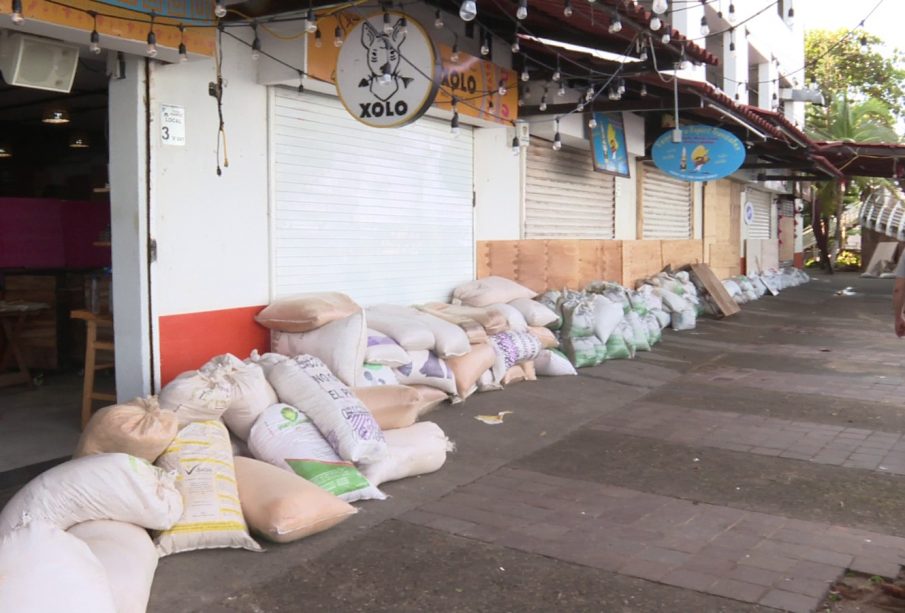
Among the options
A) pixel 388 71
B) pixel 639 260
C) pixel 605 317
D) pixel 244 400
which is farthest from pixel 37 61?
pixel 639 260

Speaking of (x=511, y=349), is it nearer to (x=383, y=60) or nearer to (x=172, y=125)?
(x=383, y=60)

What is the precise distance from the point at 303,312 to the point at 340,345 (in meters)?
0.49

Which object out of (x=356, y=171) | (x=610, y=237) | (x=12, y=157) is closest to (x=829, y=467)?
(x=356, y=171)

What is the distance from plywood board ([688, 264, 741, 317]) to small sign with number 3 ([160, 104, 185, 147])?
35.0 feet

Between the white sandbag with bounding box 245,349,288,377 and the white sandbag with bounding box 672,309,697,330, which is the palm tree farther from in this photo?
the white sandbag with bounding box 245,349,288,377

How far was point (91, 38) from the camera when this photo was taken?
4711 mm

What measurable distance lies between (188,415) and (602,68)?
6673 millimetres

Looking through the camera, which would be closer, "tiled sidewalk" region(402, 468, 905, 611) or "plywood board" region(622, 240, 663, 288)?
"tiled sidewalk" region(402, 468, 905, 611)

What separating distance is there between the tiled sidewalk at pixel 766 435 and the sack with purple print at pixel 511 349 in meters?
1.23

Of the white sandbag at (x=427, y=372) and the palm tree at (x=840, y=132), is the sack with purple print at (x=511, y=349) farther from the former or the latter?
the palm tree at (x=840, y=132)

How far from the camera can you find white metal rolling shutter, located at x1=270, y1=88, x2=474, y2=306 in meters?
6.76

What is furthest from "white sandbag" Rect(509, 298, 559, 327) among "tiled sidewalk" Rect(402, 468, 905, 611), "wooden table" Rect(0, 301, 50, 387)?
"wooden table" Rect(0, 301, 50, 387)

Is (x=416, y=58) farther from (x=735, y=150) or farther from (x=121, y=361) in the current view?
(x=735, y=150)

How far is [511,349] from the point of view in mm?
7922
